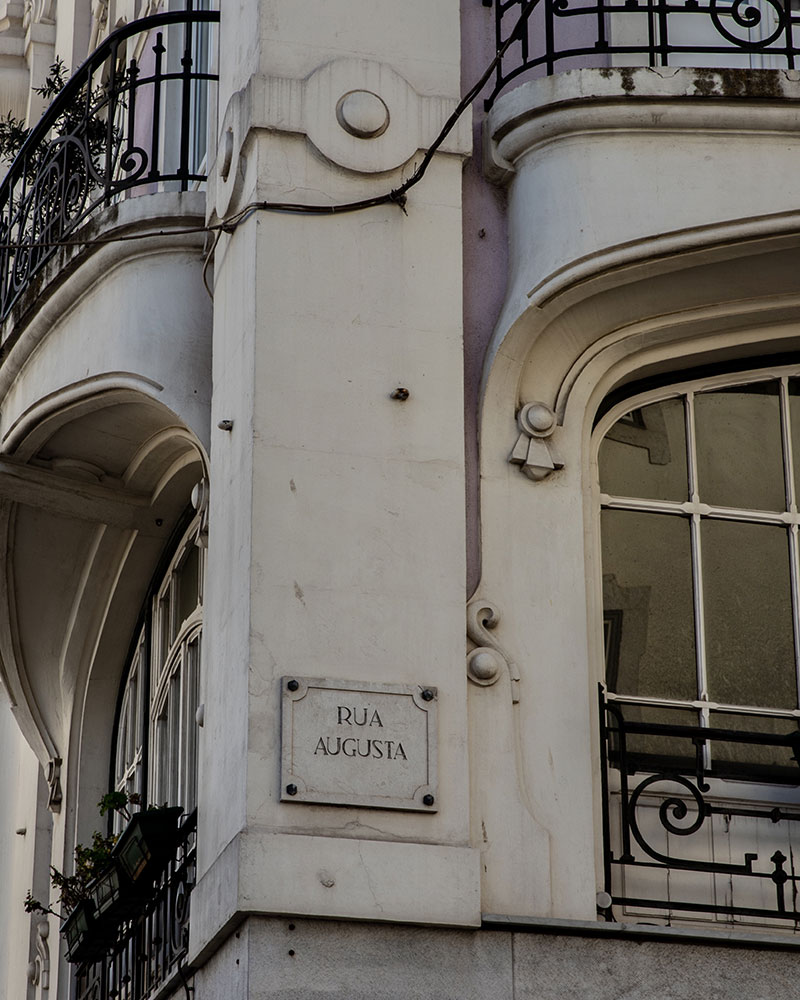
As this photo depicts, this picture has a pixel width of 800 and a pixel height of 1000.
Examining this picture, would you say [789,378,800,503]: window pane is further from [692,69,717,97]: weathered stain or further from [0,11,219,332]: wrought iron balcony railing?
[0,11,219,332]: wrought iron balcony railing

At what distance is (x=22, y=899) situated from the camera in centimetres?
1456

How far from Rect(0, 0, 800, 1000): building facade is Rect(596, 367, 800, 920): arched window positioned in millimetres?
17

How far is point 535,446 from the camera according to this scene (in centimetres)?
921

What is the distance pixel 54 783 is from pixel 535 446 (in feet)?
18.1

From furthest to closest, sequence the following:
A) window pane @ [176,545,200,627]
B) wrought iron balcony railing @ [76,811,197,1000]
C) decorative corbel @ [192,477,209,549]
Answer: window pane @ [176,545,200,627] → decorative corbel @ [192,477,209,549] → wrought iron balcony railing @ [76,811,197,1000]

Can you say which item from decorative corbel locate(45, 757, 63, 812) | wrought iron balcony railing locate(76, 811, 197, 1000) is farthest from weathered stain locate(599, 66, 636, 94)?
decorative corbel locate(45, 757, 63, 812)

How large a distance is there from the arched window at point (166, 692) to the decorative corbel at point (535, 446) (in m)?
2.06

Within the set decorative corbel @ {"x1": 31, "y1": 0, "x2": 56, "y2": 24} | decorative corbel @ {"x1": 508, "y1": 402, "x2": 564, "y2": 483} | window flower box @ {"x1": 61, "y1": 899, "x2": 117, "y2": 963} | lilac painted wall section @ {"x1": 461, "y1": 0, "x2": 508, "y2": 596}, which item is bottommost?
window flower box @ {"x1": 61, "y1": 899, "x2": 117, "y2": 963}

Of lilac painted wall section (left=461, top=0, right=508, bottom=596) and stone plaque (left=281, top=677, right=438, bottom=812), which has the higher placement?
lilac painted wall section (left=461, top=0, right=508, bottom=596)

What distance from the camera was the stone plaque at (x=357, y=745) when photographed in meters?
8.24

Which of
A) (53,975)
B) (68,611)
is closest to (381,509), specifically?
(68,611)

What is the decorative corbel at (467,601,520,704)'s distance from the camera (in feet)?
28.7

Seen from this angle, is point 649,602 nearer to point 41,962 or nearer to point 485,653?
point 485,653

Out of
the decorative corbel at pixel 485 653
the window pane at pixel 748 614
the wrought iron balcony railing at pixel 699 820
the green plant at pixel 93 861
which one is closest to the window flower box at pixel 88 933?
the green plant at pixel 93 861
